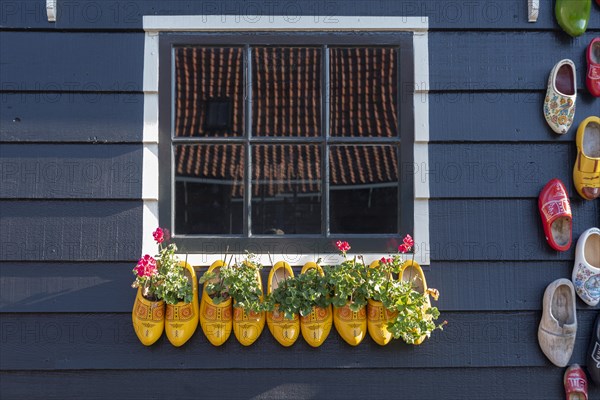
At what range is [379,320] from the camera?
2.70 m

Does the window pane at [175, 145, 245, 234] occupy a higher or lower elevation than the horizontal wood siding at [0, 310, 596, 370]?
higher

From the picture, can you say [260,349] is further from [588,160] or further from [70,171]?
[588,160]

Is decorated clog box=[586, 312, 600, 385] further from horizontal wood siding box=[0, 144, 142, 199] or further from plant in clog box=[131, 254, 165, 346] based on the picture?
horizontal wood siding box=[0, 144, 142, 199]

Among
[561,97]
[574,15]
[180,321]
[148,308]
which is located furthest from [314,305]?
[574,15]

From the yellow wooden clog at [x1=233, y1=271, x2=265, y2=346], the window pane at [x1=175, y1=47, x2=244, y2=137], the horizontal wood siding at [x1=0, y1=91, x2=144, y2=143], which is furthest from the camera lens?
the window pane at [x1=175, y1=47, x2=244, y2=137]

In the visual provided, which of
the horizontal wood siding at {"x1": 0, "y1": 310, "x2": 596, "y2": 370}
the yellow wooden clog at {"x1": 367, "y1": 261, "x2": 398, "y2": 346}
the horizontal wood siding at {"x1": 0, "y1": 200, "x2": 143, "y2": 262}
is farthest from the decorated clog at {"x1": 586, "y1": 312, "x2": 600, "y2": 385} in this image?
the horizontal wood siding at {"x1": 0, "y1": 200, "x2": 143, "y2": 262}

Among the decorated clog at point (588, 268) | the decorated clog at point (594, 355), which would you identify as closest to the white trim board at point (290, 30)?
the decorated clog at point (588, 268)

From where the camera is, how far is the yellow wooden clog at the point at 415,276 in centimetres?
273

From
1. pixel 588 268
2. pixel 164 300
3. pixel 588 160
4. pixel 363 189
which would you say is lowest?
pixel 164 300

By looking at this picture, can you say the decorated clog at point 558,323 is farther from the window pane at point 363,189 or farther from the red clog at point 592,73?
the red clog at point 592,73

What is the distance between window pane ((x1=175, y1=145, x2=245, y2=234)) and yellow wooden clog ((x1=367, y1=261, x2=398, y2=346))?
0.61 m

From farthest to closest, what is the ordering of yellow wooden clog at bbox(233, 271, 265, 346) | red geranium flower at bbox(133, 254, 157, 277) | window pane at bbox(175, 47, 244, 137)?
window pane at bbox(175, 47, 244, 137) < yellow wooden clog at bbox(233, 271, 265, 346) < red geranium flower at bbox(133, 254, 157, 277)

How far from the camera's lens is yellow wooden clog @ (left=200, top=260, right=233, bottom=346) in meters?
2.67

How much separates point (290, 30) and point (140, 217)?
0.96m
